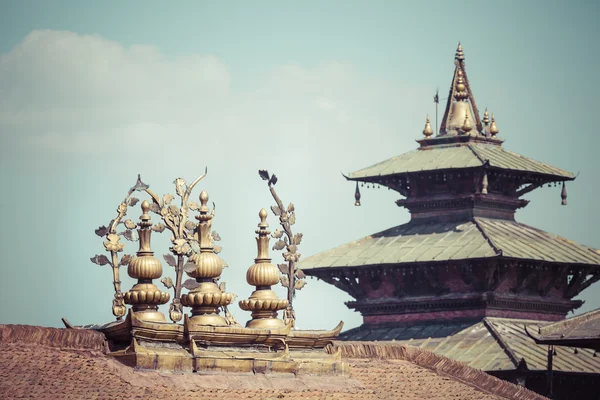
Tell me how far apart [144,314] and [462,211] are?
27.2 meters

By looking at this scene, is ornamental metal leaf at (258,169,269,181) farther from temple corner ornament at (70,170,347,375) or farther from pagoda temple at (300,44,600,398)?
pagoda temple at (300,44,600,398)

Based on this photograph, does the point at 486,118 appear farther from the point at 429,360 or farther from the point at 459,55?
the point at 429,360

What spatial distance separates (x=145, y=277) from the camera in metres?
31.0

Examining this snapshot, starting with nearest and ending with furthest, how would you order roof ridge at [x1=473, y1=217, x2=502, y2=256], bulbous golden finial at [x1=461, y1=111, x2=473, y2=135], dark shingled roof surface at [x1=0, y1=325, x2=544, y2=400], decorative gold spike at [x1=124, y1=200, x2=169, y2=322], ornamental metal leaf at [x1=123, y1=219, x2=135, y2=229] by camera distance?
1. dark shingled roof surface at [x1=0, y1=325, x2=544, y2=400]
2. decorative gold spike at [x1=124, y1=200, x2=169, y2=322]
3. ornamental metal leaf at [x1=123, y1=219, x2=135, y2=229]
4. roof ridge at [x1=473, y1=217, x2=502, y2=256]
5. bulbous golden finial at [x1=461, y1=111, x2=473, y2=135]

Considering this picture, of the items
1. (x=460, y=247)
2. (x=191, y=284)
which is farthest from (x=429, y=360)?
(x=460, y=247)

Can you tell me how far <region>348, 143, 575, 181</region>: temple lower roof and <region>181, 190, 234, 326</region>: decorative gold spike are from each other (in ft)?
81.3

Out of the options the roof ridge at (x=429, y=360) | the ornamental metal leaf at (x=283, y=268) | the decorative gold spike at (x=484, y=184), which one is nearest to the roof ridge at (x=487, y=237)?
the decorative gold spike at (x=484, y=184)

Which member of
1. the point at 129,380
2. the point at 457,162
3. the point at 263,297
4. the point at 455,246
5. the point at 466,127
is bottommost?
the point at 129,380

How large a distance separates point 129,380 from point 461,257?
82.6 ft

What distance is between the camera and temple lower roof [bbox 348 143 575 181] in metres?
56.3

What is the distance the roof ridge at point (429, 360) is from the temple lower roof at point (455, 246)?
52.4 ft

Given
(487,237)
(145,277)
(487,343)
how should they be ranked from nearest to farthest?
(145,277) < (487,343) < (487,237)

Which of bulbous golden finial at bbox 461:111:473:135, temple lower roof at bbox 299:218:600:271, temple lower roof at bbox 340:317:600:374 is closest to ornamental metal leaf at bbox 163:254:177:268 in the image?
temple lower roof at bbox 340:317:600:374

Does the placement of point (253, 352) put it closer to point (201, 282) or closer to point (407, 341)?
point (201, 282)
